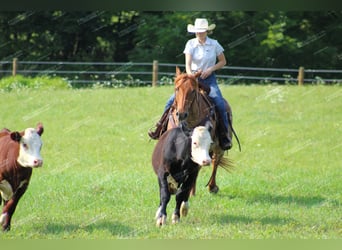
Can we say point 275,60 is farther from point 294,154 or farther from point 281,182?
point 281,182

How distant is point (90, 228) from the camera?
813 cm

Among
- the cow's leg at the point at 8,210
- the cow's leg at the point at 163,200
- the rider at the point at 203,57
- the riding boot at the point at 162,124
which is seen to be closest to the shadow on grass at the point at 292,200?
the rider at the point at 203,57

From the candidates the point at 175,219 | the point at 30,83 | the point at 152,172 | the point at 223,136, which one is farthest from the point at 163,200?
the point at 30,83

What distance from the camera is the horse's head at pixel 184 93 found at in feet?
27.5

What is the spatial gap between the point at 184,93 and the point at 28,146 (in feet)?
6.42

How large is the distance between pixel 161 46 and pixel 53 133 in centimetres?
1232

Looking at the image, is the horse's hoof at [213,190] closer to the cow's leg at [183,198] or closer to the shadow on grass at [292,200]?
the shadow on grass at [292,200]

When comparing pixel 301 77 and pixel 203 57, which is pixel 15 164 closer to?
pixel 203 57

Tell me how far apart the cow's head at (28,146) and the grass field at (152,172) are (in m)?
0.78

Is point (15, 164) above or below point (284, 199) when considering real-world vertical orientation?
above

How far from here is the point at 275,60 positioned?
93.7 ft

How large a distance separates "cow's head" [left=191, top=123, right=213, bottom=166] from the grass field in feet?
2.53

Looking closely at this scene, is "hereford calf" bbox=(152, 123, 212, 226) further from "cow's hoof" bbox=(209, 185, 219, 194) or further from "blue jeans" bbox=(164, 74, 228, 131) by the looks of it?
"cow's hoof" bbox=(209, 185, 219, 194)

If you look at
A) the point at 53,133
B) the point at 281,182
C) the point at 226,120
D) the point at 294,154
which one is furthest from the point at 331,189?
the point at 53,133
